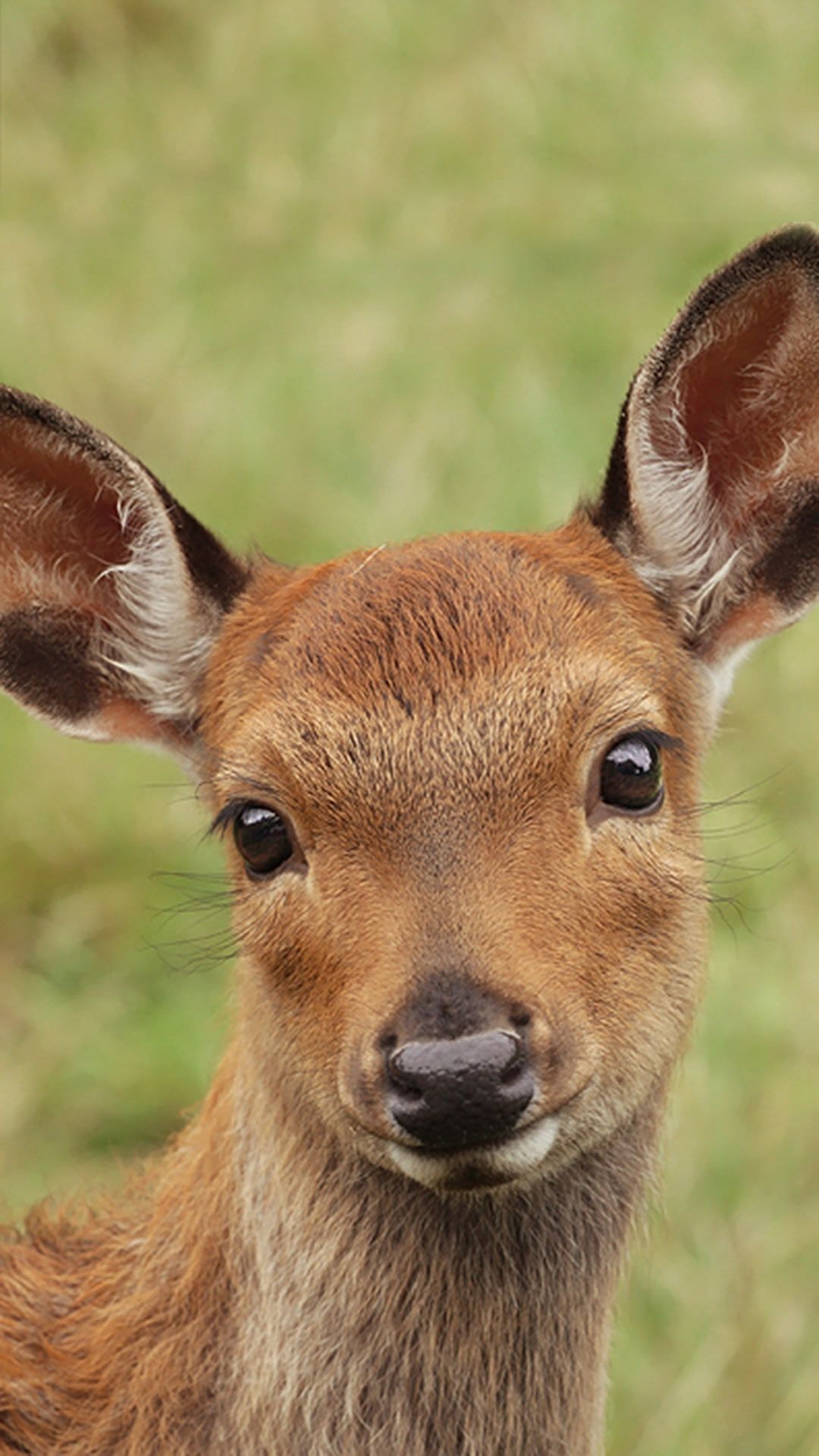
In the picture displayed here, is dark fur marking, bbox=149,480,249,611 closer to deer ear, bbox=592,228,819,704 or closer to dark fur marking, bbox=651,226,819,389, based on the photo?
deer ear, bbox=592,228,819,704

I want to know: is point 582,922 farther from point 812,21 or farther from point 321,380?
point 812,21

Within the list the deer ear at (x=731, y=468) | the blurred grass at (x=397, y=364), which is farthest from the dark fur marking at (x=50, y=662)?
the blurred grass at (x=397, y=364)

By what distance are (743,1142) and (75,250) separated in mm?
6810

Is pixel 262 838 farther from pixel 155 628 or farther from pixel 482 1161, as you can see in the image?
pixel 482 1161

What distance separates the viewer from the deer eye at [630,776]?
4.55 m

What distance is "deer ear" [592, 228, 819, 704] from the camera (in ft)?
16.2

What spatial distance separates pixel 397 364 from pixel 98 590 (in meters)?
6.08

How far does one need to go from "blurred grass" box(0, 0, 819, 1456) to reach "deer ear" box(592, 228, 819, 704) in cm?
253

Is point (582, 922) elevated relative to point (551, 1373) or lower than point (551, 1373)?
elevated

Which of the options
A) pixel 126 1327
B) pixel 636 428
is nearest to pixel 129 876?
pixel 126 1327

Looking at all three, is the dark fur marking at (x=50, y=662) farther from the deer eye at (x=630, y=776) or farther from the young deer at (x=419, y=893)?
the deer eye at (x=630, y=776)

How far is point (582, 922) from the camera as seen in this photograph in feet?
14.2

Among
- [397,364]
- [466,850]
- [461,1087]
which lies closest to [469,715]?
[466,850]

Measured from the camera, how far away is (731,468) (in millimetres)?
5266
